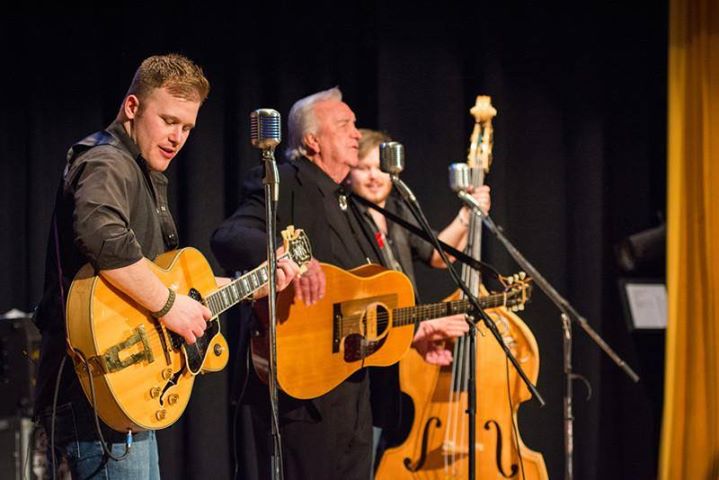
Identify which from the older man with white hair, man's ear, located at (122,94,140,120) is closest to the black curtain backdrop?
the older man with white hair

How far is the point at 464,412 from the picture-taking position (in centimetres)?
406

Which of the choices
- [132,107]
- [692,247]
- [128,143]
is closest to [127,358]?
[128,143]

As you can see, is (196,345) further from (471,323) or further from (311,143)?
(311,143)

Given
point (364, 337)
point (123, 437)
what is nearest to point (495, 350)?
point (364, 337)

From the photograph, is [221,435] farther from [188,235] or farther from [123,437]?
[123,437]

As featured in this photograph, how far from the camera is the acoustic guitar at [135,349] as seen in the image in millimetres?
2492

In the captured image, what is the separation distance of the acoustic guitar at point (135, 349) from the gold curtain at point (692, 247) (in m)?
3.22

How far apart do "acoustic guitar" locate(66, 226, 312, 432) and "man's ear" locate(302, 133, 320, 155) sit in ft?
3.90

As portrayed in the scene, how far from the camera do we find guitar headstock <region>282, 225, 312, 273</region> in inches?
128

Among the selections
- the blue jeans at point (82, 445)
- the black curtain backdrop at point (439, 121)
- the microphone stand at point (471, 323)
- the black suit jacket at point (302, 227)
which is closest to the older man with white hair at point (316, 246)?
the black suit jacket at point (302, 227)

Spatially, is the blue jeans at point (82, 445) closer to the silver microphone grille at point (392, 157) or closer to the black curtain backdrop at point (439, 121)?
the silver microphone grille at point (392, 157)

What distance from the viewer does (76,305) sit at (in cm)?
251

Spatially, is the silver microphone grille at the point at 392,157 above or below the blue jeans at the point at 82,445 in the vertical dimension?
above

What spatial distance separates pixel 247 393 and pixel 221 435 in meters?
1.46
